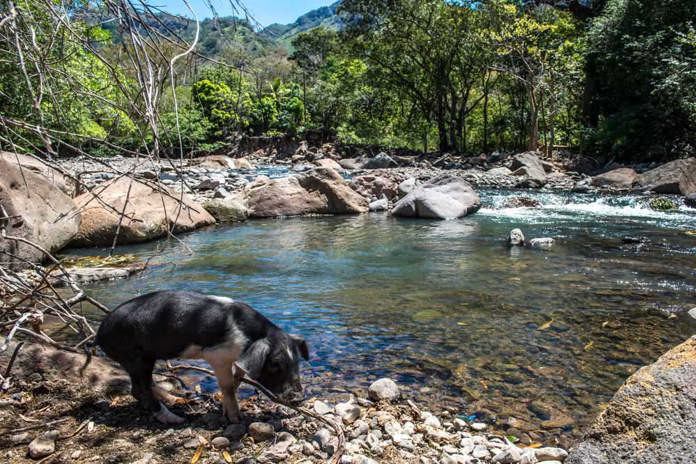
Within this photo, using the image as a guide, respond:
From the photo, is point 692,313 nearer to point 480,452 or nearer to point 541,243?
point 480,452

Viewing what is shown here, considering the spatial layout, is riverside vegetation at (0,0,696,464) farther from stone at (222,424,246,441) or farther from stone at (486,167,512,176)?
Result: stone at (486,167,512,176)

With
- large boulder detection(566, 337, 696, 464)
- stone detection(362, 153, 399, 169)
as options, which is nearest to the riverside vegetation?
A: large boulder detection(566, 337, 696, 464)

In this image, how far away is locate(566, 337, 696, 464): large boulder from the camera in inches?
94.5

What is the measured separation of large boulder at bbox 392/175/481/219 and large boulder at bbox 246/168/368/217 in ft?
5.25

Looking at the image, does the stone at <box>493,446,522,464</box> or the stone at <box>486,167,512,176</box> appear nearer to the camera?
the stone at <box>493,446,522,464</box>

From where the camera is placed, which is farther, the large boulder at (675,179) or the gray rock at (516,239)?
the large boulder at (675,179)

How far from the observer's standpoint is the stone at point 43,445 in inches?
110

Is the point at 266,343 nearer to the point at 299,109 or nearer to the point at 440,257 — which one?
the point at 440,257

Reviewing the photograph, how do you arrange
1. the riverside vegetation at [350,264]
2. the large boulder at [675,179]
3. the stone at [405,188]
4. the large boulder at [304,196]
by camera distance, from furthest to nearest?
the stone at [405,188] → the large boulder at [675,179] → the large boulder at [304,196] → the riverside vegetation at [350,264]

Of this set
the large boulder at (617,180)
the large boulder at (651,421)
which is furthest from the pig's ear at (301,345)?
the large boulder at (617,180)

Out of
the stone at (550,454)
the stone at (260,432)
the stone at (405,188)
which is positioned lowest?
the stone at (550,454)

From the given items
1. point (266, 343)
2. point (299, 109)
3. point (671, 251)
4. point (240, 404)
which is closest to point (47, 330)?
point (240, 404)

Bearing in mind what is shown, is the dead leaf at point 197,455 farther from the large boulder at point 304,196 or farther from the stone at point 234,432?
the large boulder at point 304,196

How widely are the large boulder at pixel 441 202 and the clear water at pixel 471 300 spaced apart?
1.57 metres
